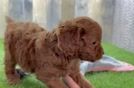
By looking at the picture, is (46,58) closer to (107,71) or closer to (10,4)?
(107,71)

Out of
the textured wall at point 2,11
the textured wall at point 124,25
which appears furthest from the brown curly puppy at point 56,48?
the textured wall at point 2,11

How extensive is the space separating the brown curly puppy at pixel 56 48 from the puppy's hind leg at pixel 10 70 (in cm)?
5

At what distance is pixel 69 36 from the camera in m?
2.15

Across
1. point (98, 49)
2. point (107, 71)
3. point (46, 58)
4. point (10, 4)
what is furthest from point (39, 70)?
point (10, 4)

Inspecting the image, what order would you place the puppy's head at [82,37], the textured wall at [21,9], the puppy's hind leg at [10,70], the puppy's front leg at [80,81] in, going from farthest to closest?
the textured wall at [21,9] → the puppy's hind leg at [10,70] → the puppy's front leg at [80,81] → the puppy's head at [82,37]

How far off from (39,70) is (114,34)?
206 cm

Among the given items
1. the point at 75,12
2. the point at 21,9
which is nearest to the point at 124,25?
the point at 75,12

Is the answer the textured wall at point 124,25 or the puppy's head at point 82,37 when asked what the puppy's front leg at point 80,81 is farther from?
the textured wall at point 124,25

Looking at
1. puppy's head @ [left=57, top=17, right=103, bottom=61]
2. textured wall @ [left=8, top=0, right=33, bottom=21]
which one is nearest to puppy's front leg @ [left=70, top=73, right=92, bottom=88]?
puppy's head @ [left=57, top=17, right=103, bottom=61]

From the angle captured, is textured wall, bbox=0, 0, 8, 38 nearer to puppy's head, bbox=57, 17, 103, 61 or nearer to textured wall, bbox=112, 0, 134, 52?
textured wall, bbox=112, 0, 134, 52

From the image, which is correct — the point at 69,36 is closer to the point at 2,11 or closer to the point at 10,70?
the point at 10,70

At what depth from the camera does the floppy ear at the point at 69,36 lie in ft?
7.04

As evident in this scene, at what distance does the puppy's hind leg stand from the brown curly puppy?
51 millimetres

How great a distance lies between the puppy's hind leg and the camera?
2.69 meters
